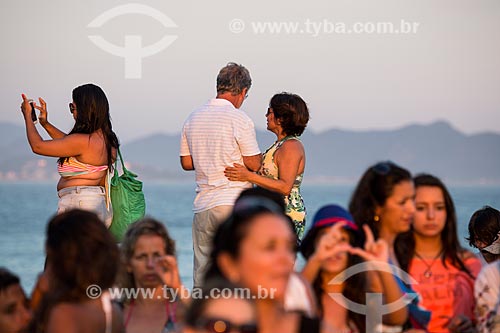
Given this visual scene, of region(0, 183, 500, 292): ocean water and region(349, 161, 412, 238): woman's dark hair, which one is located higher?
region(349, 161, 412, 238): woman's dark hair

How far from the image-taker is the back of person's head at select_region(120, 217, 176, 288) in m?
5.38

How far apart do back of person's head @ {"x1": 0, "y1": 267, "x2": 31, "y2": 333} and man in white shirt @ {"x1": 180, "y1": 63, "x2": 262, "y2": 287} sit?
2.42 meters

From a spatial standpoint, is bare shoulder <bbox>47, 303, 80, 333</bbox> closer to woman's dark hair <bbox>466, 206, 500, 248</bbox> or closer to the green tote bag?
the green tote bag

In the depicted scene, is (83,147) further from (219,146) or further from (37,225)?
(37,225)

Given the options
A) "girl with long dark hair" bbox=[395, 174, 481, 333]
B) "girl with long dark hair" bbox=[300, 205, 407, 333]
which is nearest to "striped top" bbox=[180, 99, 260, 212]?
"girl with long dark hair" bbox=[395, 174, 481, 333]

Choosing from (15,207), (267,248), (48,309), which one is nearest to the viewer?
(267,248)

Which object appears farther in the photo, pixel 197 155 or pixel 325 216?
pixel 197 155

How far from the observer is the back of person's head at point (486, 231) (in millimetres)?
7562

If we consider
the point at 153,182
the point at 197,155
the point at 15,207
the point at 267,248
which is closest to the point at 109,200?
the point at 197,155

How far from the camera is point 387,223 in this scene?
5480 mm

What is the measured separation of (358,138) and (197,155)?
111607 millimetres

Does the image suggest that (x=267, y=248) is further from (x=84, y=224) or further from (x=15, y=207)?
(x=15, y=207)

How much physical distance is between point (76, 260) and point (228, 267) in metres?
0.92

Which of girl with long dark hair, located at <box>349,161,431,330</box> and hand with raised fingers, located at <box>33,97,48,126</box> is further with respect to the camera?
hand with raised fingers, located at <box>33,97,48,126</box>
